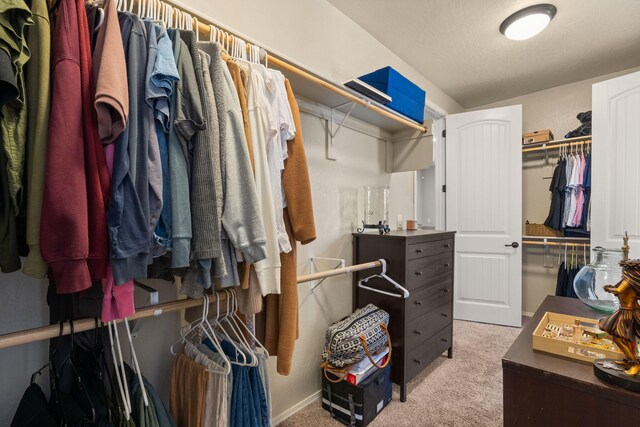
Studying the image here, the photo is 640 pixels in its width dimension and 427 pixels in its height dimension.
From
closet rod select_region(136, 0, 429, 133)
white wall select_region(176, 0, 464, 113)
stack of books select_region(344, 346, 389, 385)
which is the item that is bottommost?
stack of books select_region(344, 346, 389, 385)

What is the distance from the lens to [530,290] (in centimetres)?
351

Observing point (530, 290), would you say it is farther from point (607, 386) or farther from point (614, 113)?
point (607, 386)

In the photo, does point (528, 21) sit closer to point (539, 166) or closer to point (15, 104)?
point (539, 166)

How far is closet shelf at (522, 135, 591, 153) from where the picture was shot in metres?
2.95

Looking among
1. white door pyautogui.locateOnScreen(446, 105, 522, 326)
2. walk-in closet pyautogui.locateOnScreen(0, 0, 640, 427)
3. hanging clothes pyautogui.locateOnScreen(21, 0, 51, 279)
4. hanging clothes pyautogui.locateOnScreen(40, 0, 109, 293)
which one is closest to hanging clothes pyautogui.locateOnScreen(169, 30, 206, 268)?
walk-in closet pyautogui.locateOnScreen(0, 0, 640, 427)

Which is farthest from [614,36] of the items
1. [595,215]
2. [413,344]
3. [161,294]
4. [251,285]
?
[161,294]

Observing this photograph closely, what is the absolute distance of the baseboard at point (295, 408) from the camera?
67.4 inches

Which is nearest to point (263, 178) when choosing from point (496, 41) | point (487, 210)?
point (496, 41)

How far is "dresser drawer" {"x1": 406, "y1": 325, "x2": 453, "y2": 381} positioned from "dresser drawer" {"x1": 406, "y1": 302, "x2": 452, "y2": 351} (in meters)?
0.04

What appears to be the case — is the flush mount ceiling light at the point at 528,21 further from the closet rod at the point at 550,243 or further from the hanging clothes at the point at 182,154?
the hanging clothes at the point at 182,154

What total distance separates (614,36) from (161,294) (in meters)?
3.72

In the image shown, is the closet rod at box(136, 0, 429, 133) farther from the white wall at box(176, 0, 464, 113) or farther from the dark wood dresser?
the dark wood dresser

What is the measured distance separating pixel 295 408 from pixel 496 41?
3128mm

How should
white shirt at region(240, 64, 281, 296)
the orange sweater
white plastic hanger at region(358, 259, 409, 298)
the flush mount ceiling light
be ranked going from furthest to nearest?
the flush mount ceiling light → white plastic hanger at region(358, 259, 409, 298) → the orange sweater → white shirt at region(240, 64, 281, 296)
